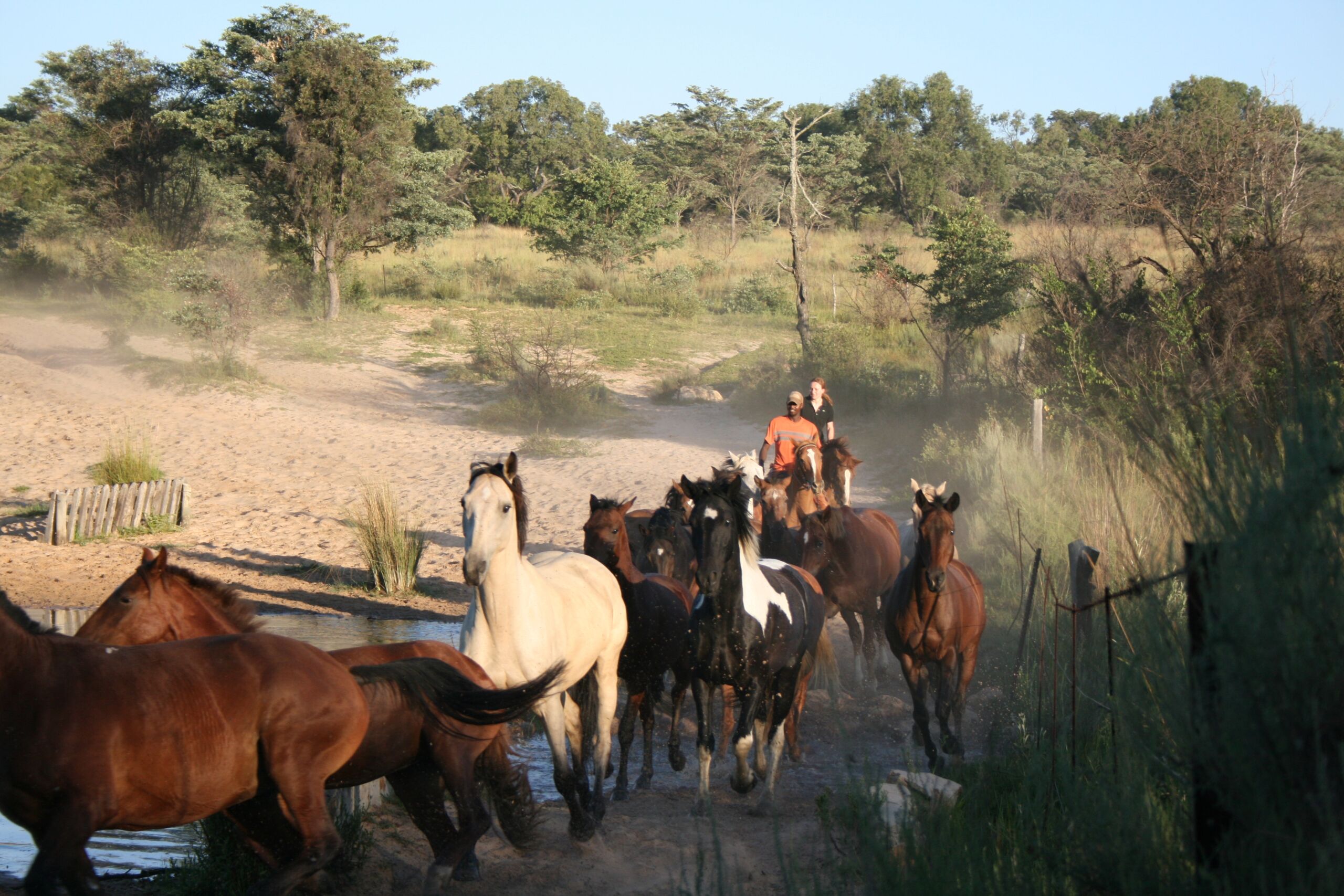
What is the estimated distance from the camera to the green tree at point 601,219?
115ft

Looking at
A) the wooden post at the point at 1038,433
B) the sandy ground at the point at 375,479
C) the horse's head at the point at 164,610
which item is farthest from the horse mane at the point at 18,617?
the wooden post at the point at 1038,433

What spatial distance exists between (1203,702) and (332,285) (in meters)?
27.1

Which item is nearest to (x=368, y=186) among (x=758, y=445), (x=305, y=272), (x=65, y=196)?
(x=305, y=272)

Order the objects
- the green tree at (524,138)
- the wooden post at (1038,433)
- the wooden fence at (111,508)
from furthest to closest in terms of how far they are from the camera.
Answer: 1. the green tree at (524,138)
2. the wooden post at (1038,433)
3. the wooden fence at (111,508)

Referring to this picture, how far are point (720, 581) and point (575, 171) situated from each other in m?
31.9

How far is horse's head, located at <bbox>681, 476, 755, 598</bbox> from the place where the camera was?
19.4 ft

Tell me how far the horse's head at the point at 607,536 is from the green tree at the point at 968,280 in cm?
1193

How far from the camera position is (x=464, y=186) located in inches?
1837

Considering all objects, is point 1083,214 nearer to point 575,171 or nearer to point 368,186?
point 368,186

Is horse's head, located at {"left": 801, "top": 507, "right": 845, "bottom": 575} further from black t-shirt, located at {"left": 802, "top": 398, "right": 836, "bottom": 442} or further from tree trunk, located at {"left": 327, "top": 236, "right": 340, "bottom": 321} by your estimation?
tree trunk, located at {"left": 327, "top": 236, "right": 340, "bottom": 321}

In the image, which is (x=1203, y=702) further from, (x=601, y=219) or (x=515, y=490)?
(x=601, y=219)

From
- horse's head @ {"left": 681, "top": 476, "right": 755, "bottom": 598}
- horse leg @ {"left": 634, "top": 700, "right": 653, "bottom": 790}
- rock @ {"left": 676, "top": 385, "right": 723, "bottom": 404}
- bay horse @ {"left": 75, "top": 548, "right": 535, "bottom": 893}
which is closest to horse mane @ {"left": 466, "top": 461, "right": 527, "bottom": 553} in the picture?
bay horse @ {"left": 75, "top": 548, "right": 535, "bottom": 893}

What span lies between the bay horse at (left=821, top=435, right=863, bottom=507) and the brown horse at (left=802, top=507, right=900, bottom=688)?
4.22ft

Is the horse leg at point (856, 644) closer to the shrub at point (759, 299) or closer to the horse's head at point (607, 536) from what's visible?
the horse's head at point (607, 536)
